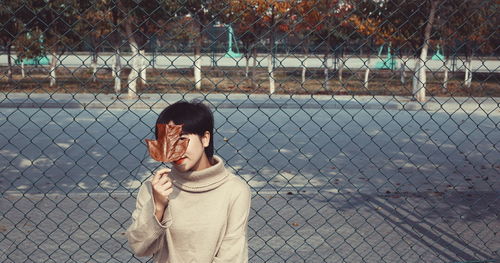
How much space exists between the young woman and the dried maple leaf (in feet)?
0.43

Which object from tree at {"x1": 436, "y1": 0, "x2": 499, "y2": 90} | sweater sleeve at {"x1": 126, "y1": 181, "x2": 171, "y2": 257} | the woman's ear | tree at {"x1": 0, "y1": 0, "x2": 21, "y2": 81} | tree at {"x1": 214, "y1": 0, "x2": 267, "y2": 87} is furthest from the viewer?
tree at {"x1": 214, "y1": 0, "x2": 267, "y2": 87}

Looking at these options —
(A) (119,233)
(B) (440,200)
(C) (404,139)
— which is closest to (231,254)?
(A) (119,233)

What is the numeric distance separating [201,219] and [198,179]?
0.15 m

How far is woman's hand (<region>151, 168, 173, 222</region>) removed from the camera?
2002 millimetres

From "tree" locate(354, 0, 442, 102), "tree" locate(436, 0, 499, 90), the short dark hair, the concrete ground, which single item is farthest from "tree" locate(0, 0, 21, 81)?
"tree" locate(436, 0, 499, 90)

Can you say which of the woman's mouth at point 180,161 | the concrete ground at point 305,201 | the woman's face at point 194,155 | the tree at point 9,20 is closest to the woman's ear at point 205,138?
the woman's face at point 194,155

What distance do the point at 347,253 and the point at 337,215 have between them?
113 cm

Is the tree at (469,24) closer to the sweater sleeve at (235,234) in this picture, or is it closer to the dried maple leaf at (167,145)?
the sweater sleeve at (235,234)

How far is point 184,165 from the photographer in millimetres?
2135

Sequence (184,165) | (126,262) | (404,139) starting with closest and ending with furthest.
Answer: (184,165), (126,262), (404,139)

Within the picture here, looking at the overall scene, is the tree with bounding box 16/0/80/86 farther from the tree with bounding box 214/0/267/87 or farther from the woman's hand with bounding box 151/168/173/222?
the woman's hand with bounding box 151/168/173/222

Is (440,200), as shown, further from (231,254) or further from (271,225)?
(231,254)

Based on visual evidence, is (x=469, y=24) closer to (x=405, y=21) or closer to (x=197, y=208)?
(x=405, y=21)

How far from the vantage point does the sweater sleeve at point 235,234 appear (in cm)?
228
